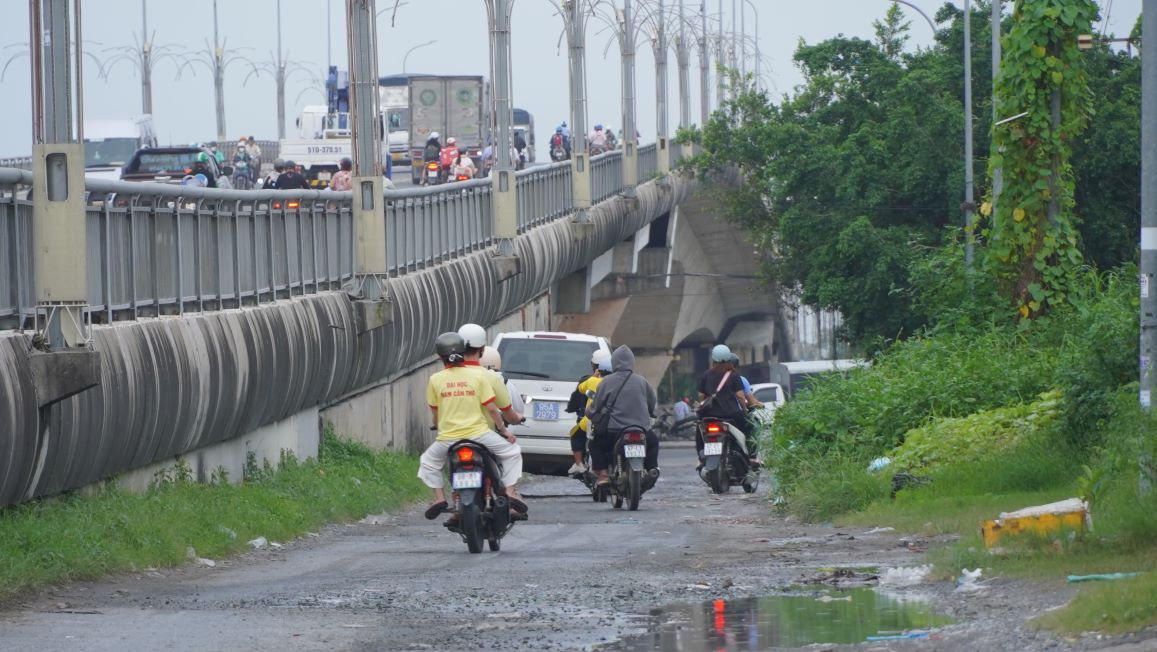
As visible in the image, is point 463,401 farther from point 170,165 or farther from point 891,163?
point 891,163

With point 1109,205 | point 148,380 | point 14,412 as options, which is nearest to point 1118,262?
point 1109,205

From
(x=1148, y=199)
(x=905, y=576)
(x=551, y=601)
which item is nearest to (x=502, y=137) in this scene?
(x=1148, y=199)

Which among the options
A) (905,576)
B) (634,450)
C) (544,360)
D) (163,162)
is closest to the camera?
(905,576)

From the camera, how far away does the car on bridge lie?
129ft

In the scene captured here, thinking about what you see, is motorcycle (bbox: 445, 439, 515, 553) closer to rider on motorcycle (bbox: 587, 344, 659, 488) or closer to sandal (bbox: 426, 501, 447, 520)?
sandal (bbox: 426, 501, 447, 520)

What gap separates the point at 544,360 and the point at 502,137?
12.2 m

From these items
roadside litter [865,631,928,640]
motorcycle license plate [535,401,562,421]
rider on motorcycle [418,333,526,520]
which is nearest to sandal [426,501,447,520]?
rider on motorcycle [418,333,526,520]

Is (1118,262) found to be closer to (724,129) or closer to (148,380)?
(724,129)

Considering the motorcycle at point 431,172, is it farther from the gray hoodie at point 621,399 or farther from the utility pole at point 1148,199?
the utility pole at point 1148,199

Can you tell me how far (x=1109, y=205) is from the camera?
37.0 meters

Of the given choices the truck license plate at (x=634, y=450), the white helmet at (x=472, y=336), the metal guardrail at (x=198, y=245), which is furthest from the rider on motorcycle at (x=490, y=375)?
the truck license plate at (x=634, y=450)

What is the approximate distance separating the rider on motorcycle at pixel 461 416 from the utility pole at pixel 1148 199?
161 inches

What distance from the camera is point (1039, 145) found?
67.9 ft

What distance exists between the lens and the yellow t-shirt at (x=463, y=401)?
12.2m
